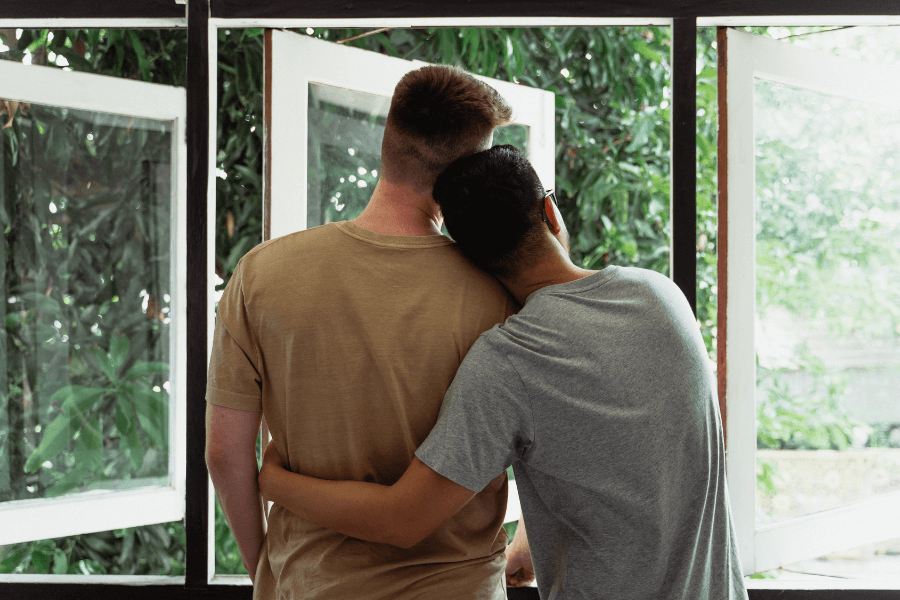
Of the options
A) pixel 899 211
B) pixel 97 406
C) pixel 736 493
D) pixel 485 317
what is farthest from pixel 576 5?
pixel 97 406

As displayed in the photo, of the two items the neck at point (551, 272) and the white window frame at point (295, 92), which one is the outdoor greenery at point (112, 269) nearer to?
the white window frame at point (295, 92)

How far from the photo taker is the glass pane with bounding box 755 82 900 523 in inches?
60.5

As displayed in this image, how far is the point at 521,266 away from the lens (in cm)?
82

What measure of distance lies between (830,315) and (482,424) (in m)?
1.29

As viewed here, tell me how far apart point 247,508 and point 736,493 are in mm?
1096

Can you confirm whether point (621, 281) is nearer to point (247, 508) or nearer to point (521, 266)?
point (521, 266)

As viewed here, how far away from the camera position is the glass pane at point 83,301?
1.57 meters

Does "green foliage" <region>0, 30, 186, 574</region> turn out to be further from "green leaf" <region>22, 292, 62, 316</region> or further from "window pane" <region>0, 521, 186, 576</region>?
"window pane" <region>0, 521, 186, 576</region>

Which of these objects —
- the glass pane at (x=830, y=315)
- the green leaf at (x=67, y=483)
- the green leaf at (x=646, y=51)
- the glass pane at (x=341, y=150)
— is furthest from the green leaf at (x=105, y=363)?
the green leaf at (x=646, y=51)

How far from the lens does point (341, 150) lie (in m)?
1.50

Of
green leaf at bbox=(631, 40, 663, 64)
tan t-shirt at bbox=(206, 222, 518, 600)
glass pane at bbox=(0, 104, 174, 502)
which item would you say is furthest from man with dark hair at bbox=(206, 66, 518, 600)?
green leaf at bbox=(631, 40, 663, 64)

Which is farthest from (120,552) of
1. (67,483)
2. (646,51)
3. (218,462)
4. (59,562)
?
(646,51)

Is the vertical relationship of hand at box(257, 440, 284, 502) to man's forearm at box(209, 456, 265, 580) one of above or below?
above

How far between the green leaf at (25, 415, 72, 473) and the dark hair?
1367mm
